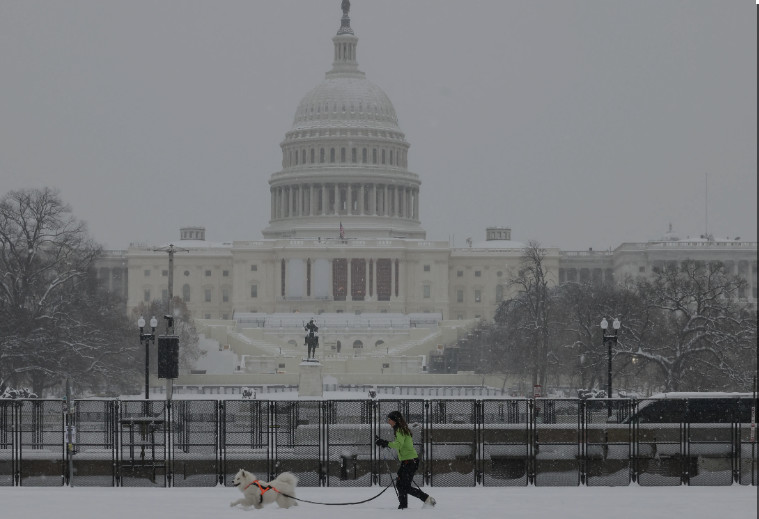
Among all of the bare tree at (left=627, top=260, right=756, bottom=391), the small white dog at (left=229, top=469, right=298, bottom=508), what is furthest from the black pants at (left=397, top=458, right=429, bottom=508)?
the bare tree at (left=627, top=260, right=756, bottom=391)

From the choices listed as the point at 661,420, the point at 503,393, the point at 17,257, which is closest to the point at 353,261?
the point at 503,393

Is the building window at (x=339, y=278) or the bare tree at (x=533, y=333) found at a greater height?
the building window at (x=339, y=278)

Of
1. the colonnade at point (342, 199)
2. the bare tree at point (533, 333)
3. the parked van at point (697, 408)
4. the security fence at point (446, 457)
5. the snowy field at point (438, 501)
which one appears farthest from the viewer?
the colonnade at point (342, 199)

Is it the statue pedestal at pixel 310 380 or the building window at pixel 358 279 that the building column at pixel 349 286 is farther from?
the statue pedestal at pixel 310 380

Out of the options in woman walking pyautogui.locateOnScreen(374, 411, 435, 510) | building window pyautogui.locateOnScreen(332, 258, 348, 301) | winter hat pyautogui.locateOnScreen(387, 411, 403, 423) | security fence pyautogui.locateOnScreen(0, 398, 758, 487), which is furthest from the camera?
building window pyautogui.locateOnScreen(332, 258, 348, 301)

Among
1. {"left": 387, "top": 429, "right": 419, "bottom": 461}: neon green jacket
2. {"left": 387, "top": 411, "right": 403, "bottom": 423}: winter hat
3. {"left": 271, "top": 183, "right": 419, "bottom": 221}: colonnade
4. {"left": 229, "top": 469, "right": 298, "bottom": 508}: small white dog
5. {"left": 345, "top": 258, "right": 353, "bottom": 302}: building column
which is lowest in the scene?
{"left": 229, "top": 469, "right": 298, "bottom": 508}: small white dog

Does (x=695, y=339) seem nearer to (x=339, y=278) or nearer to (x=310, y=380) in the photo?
(x=310, y=380)

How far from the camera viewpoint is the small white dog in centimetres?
3069

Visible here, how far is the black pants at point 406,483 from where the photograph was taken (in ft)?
101

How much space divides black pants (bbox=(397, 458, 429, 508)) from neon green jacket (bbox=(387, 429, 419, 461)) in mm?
102

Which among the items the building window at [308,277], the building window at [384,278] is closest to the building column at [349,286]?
the building window at [384,278]

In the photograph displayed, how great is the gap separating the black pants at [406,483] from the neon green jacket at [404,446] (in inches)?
4.0

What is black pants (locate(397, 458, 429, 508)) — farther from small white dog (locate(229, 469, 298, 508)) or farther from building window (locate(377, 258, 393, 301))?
building window (locate(377, 258, 393, 301))

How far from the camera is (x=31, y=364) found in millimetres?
76125
